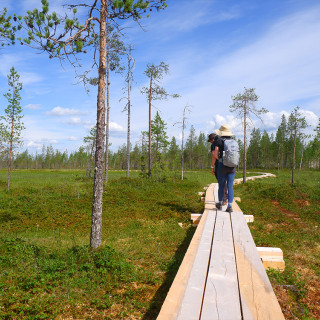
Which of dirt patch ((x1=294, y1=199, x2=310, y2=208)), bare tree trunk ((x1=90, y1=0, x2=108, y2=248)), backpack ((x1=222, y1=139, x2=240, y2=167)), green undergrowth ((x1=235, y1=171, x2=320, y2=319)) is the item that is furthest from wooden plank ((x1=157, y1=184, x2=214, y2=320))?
dirt patch ((x1=294, y1=199, x2=310, y2=208))

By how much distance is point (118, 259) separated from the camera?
17.4 feet

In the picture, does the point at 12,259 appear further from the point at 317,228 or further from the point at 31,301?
the point at 317,228

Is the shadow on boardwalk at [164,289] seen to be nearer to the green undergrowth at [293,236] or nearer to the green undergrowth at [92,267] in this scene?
the green undergrowth at [92,267]

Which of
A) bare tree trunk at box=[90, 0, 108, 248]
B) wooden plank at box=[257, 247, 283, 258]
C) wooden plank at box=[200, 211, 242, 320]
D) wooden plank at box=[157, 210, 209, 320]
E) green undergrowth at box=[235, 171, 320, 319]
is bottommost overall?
green undergrowth at box=[235, 171, 320, 319]

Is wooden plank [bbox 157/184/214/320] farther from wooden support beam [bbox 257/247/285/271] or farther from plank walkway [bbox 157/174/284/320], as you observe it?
wooden support beam [bbox 257/247/285/271]

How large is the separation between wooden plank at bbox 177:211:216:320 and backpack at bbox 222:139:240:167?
8.68ft

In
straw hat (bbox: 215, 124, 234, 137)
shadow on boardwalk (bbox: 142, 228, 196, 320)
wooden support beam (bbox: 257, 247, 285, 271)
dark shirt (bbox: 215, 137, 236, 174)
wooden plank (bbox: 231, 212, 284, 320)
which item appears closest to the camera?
wooden plank (bbox: 231, 212, 284, 320)

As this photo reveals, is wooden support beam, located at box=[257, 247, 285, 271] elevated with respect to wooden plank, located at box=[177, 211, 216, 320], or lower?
lower

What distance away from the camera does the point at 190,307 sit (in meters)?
2.74

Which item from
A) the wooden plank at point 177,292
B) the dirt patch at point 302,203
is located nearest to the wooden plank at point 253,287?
the wooden plank at point 177,292

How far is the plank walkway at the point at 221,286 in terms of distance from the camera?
263 centimetres

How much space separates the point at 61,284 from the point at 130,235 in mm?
3782

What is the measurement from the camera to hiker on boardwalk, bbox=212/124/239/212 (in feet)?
23.2

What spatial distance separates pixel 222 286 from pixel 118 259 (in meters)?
2.79
